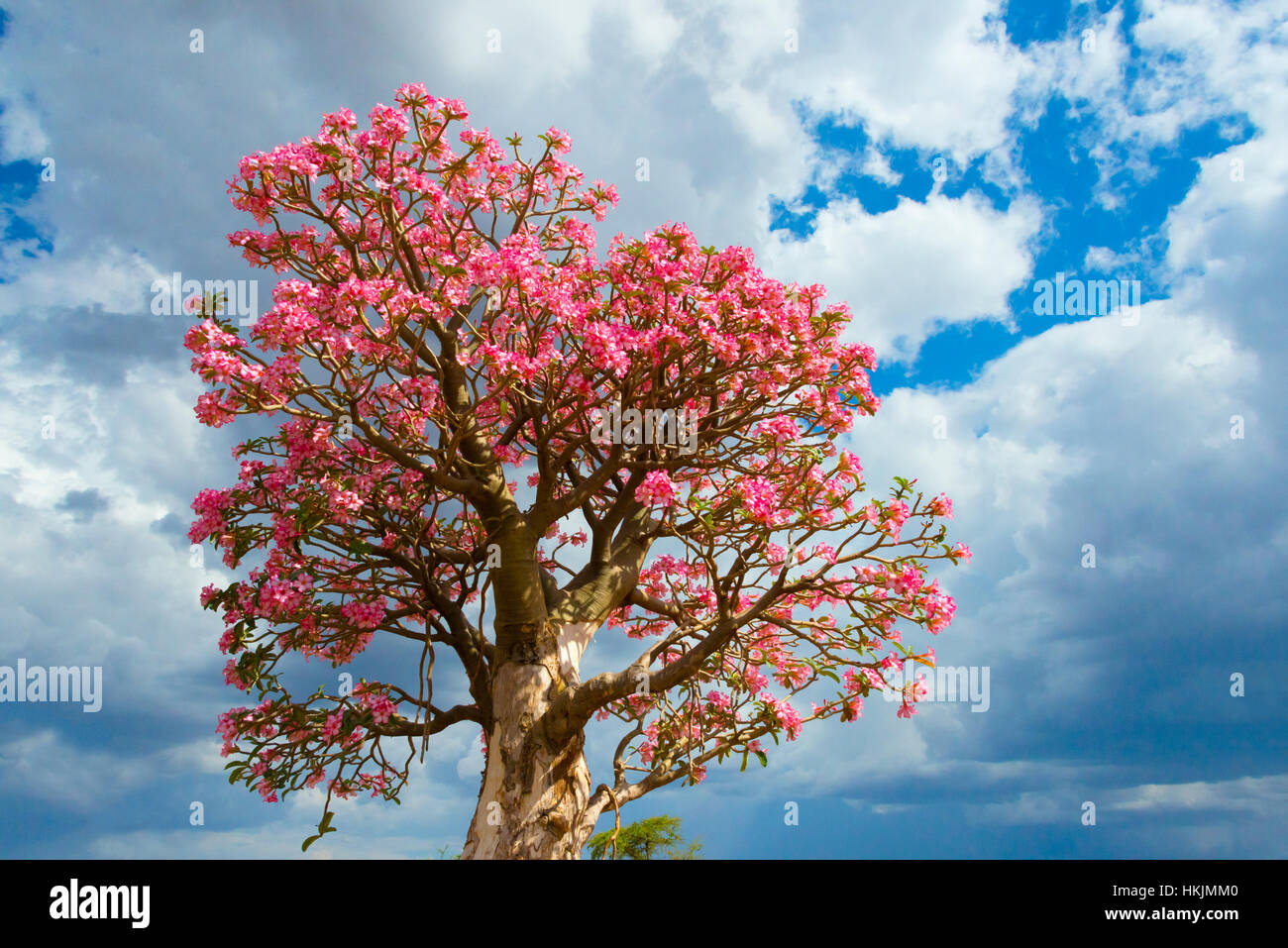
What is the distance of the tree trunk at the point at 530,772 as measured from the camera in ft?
25.0

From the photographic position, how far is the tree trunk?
7.61 metres

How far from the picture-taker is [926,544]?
756 centimetres

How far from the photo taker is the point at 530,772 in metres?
7.78

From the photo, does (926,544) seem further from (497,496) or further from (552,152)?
(552,152)

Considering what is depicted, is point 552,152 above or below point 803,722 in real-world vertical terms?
above

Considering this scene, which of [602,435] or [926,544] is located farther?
[602,435]

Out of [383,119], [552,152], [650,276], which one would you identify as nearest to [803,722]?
[650,276]
